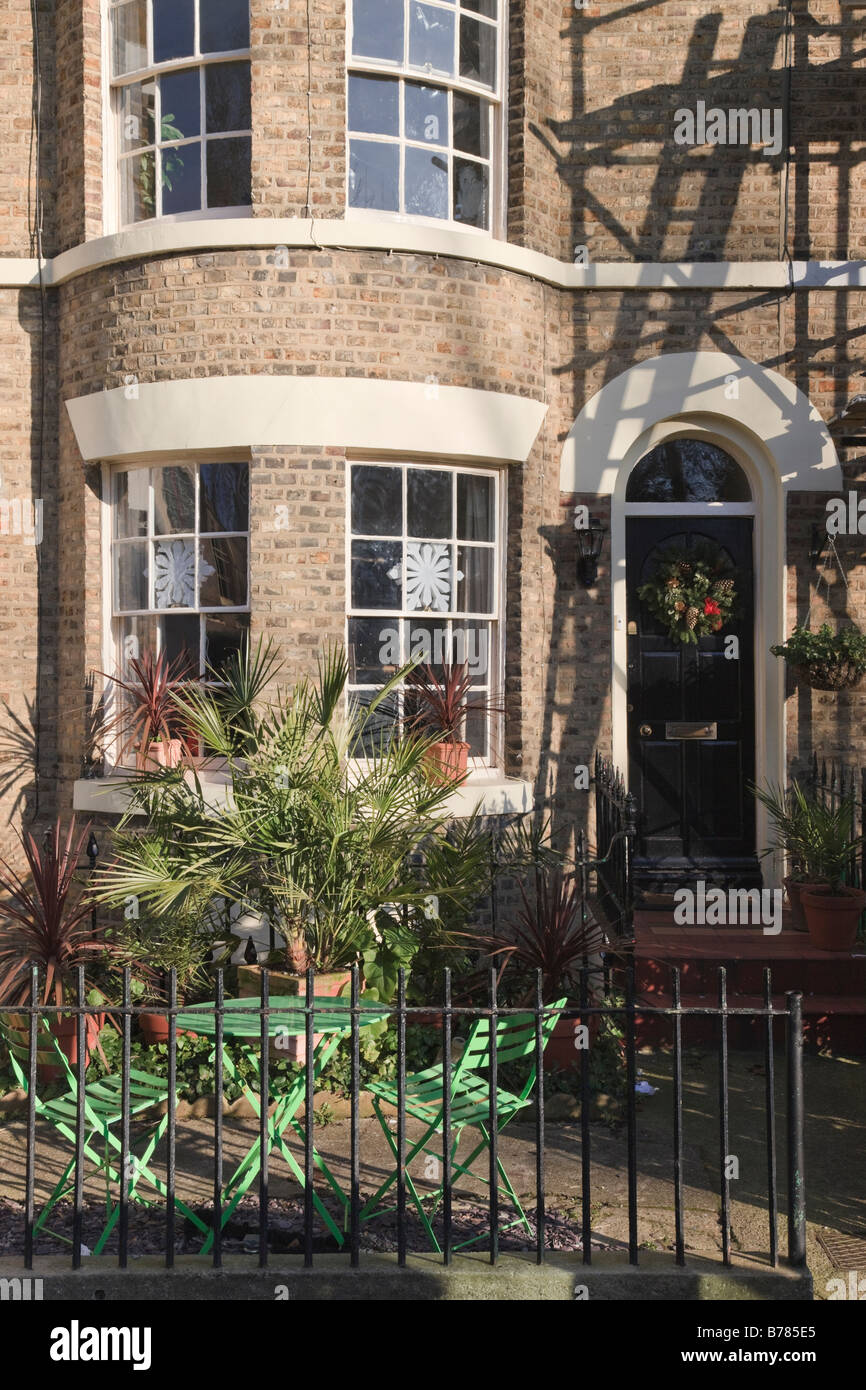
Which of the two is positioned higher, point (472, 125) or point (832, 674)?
point (472, 125)

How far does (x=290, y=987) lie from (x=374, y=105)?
19.0ft

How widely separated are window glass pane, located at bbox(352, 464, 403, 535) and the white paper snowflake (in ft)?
0.66

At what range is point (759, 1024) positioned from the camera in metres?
6.98

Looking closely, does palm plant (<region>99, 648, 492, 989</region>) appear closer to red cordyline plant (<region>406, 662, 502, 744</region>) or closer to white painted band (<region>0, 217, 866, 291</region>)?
red cordyline plant (<region>406, 662, 502, 744</region>)

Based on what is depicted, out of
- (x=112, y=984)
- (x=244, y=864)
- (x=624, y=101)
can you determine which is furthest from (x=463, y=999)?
(x=624, y=101)

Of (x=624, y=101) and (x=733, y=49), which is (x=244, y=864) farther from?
(x=733, y=49)

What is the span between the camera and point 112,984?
6945 mm

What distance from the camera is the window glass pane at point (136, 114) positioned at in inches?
331

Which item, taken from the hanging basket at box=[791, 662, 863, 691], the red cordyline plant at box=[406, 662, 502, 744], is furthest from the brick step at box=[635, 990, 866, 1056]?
the hanging basket at box=[791, 662, 863, 691]

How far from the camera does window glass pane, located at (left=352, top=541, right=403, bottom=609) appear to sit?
816 centimetres

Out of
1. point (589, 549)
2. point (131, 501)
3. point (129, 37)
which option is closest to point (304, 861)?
point (131, 501)

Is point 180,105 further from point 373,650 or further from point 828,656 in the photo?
point 828,656

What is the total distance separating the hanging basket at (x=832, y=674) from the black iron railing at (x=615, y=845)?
4.85ft

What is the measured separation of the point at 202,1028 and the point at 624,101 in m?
7.26
